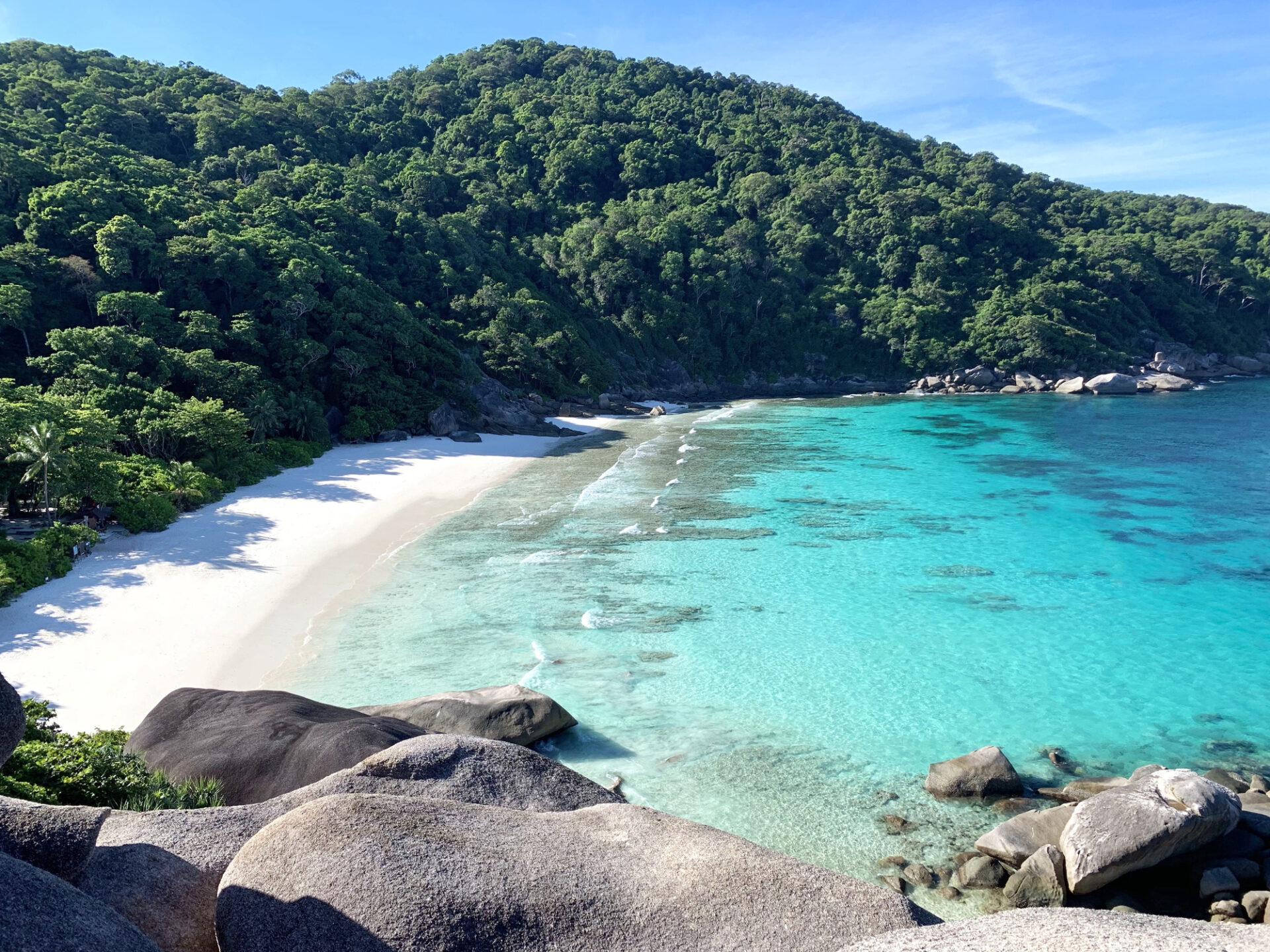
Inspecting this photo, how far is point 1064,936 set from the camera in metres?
4.50

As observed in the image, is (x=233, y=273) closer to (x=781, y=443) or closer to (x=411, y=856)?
(x=781, y=443)

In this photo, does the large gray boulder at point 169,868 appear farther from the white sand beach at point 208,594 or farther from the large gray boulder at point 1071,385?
the large gray boulder at point 1071,385

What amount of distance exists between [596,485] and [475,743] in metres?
31.1

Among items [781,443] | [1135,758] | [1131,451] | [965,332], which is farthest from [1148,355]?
[1135,758]

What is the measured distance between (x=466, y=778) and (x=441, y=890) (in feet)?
10.6

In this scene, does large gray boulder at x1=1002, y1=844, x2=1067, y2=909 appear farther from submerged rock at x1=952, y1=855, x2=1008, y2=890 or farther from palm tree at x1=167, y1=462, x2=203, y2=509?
palm tree at x1=167, y1=462, x2=203, y2=509

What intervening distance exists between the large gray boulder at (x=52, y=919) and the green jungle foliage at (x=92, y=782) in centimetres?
476

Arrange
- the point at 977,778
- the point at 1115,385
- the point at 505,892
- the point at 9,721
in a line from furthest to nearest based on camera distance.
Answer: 1. the point at 1115,385
2. the point at 977,778
3. the point at 9,721
4. the point at 505,892

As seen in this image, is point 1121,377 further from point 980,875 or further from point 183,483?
point 183,483

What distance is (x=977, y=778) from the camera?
47.6ft

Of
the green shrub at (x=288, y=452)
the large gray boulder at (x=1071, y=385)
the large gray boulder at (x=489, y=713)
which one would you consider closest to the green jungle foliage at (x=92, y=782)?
the large gray boulder at (x=489, y=713)

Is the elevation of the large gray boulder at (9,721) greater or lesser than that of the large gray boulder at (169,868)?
greater

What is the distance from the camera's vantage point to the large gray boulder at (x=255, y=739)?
34.7 feet

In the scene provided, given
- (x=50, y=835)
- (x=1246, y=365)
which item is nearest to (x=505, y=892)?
→ (x=50, y=835)
